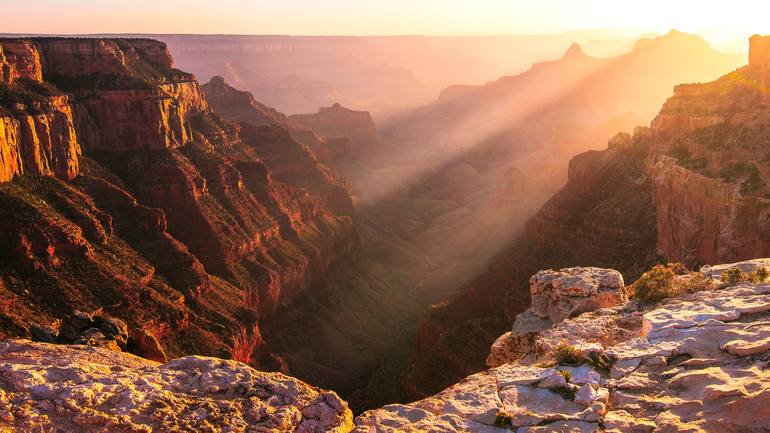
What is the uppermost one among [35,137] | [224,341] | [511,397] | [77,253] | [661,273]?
[35,137]

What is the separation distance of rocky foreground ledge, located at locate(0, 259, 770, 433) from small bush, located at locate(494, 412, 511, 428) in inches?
0.7

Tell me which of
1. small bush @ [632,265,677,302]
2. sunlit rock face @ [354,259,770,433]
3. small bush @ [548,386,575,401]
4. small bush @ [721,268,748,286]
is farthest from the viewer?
small bush @ [632,265,677,302]

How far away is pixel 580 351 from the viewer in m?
13.2

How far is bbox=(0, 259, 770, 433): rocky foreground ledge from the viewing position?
1018 cm

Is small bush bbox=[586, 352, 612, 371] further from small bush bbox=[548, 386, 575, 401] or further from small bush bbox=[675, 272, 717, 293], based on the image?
small bush bbox=[675, 272, 717, 293]

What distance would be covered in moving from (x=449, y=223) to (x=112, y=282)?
70.6 metres

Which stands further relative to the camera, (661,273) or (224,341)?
(224,341)

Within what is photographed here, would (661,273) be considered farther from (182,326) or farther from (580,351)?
(182,326)

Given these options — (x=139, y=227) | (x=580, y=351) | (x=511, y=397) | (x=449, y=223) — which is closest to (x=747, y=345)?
(x=580, y=351)

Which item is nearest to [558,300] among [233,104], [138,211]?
[138,211]

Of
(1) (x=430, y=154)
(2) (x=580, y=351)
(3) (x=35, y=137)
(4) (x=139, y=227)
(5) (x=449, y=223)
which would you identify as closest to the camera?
(2) (x=580, y=351)

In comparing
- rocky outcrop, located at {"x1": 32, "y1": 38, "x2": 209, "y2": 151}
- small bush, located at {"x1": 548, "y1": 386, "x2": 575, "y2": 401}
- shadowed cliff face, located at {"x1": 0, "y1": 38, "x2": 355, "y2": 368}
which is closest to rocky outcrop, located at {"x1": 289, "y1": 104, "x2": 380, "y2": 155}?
shadowed cliff face, located at {"x1": 0, "y1": 38, "x2": 355, "y2": 368}

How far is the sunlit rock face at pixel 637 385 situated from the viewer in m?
10.7

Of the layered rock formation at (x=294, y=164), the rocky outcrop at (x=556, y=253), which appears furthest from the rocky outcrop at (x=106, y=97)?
the rocky outcrop at (x=556, y=253)
